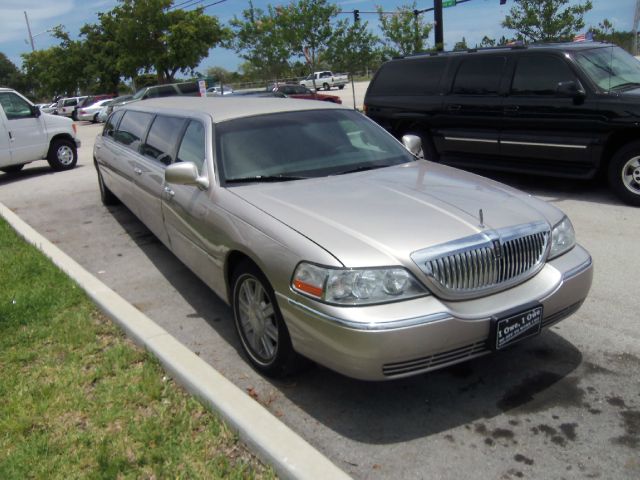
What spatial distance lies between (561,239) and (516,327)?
79 centimetres

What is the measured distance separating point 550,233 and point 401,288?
1123mm

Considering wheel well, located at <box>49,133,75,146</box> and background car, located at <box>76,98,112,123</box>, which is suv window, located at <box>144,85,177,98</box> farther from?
wheel well, located at <box>49,133,75,146</box>

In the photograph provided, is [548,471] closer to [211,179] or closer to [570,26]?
[211,179]

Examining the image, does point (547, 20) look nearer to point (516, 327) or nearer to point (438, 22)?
point (438, 22)

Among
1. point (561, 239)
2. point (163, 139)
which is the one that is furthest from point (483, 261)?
point (163, 139)

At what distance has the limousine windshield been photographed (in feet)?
14.0

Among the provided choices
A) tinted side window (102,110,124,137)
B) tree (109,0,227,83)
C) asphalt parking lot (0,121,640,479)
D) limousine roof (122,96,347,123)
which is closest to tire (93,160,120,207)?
tinted side window (102,110,124,137)

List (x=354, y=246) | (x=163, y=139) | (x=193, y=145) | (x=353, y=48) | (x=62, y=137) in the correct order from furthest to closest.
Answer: (x=353, y=48) < (x=62, y=137) < (x=163, y=139) < (x=193, y=145) < (x=354, y=246)

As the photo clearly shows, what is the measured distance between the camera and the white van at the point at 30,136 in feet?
40.9

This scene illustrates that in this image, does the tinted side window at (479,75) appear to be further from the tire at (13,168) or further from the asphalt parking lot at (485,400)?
the tire at (13,168)

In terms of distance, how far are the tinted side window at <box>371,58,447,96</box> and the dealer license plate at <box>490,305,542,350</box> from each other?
6.39 metres

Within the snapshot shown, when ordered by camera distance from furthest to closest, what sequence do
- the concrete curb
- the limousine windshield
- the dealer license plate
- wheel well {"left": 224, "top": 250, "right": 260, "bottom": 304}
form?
the limousine windshield, wheel well {"left": 224, "top": 250, "right": 260, "bottom": 304}, the dealer license plate, the concrete curb

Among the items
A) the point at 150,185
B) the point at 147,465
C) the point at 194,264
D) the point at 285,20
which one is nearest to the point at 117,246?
the point at 150,185

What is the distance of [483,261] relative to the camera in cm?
317
